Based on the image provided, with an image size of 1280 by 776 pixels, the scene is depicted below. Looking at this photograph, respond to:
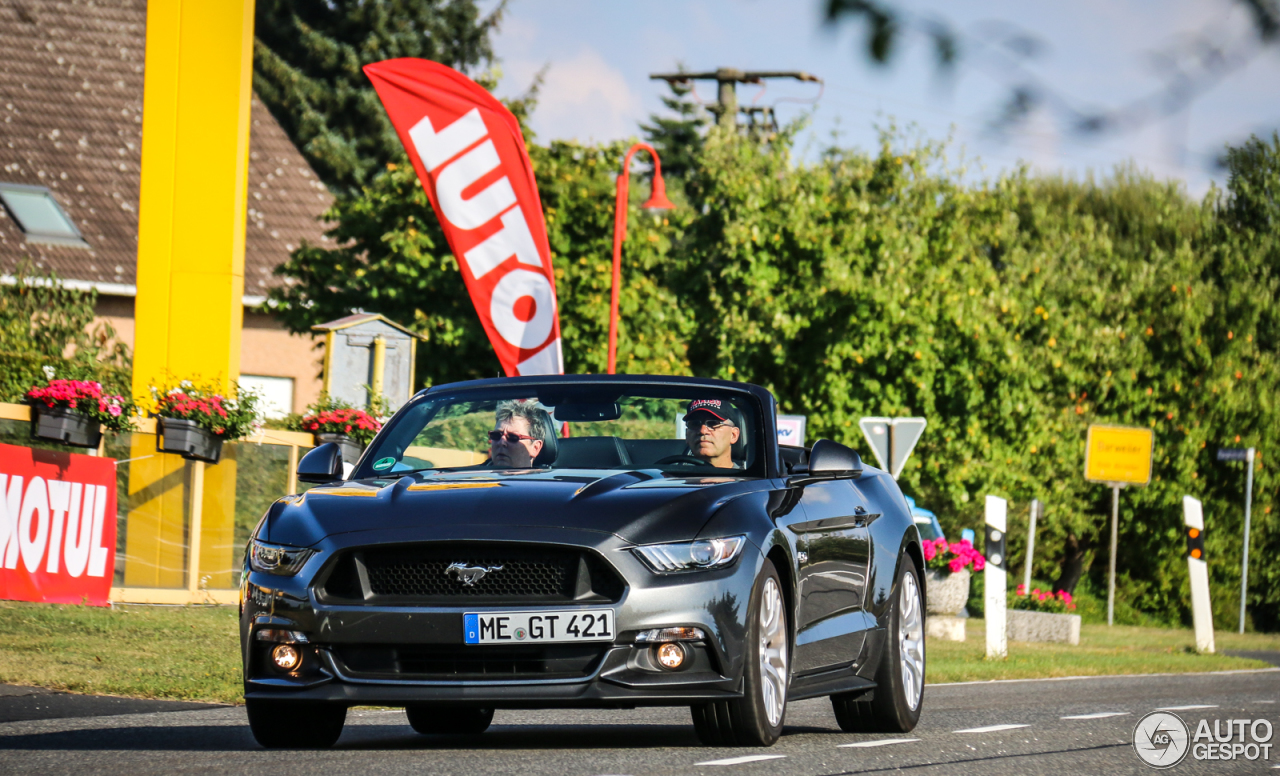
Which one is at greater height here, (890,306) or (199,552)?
(890,306)

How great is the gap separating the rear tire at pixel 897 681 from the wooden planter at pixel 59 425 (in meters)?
8.16

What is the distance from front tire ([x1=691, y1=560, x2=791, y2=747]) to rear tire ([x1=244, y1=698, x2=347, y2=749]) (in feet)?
4.80

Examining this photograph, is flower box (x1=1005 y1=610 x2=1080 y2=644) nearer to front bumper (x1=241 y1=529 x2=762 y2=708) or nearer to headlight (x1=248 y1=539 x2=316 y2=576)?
front bumper (x1=241 y1=529 x2=762 y2=708)

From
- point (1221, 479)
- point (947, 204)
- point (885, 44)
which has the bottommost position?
point (1221, 479)

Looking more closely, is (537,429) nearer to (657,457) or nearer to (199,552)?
(657,457)

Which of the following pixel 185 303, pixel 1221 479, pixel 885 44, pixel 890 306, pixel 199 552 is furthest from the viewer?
pixel 1221 479

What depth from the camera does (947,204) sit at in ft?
118

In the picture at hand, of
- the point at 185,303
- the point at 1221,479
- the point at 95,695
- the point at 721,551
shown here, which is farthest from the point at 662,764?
the point at 1221,479

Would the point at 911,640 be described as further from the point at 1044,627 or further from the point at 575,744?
the point at 1044,627

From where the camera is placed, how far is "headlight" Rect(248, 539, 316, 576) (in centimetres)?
696

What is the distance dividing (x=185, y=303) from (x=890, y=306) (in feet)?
50.6

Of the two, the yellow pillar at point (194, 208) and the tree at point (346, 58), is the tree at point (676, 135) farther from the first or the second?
the yellow pillar at point (194, 208)
